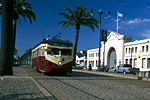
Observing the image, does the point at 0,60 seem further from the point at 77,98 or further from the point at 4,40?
the point at 77,98

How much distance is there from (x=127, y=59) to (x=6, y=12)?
46.6 m

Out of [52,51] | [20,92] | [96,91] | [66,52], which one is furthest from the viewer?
[66,52]

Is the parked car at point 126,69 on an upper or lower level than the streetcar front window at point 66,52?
lower

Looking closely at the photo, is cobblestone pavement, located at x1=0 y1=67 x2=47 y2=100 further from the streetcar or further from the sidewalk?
the streetcar

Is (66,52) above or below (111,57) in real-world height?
below

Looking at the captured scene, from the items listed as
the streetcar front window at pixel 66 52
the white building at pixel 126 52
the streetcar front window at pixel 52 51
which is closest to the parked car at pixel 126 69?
the white building at pixel 126 52

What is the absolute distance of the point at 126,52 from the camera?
5766cm

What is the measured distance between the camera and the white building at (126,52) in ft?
162

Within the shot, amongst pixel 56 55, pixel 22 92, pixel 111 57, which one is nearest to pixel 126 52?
pixel 111 57

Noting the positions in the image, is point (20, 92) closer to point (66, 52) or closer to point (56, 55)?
point (56, 55)

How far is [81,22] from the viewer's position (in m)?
38.0

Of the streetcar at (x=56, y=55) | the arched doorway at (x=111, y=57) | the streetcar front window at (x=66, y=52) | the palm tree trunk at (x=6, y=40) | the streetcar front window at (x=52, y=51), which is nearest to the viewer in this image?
the palm tree trunk at (x=6, y=40)

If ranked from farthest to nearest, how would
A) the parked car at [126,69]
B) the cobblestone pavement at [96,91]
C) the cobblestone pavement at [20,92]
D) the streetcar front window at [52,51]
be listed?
Result: the parked car at [126,69] → the streetcar front window at [52,51] → the cobblestone pavement at [96,91] → the cobblestone pavement at [20,92]

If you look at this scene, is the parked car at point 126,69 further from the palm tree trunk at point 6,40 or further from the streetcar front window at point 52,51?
the palm tree trunk at point 6,40
